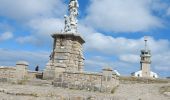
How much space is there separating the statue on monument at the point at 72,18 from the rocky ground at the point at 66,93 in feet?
18.8

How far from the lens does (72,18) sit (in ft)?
78.4

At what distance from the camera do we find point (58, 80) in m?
18.7

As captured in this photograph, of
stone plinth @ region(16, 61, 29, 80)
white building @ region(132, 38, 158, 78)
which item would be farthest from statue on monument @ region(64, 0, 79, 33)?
white building @ region(132, 38, 158, 78)

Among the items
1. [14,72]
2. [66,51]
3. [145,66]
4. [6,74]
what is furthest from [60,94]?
[145,66]

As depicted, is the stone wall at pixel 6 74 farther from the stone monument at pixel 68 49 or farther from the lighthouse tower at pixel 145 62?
the lighthouse tower at pixel 145 62

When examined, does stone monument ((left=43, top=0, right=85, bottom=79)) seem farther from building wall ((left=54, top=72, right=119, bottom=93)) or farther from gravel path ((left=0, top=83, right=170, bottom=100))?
gravel path ((left=0, top=83, right=170, bottom=100))

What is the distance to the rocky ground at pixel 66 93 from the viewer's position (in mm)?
15522

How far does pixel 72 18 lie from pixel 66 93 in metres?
8.83

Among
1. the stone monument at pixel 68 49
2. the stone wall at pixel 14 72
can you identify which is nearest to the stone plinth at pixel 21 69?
the stone wall at pixel 14 72

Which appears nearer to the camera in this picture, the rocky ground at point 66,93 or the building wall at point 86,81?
the rocky ground at point 66,93

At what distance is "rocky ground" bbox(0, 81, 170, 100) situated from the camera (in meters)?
15.5

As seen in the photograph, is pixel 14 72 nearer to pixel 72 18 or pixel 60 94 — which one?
pixel 60 94

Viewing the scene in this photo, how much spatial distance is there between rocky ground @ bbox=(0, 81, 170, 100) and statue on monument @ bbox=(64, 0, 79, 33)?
572cm

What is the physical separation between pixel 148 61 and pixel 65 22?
15.3 meters
